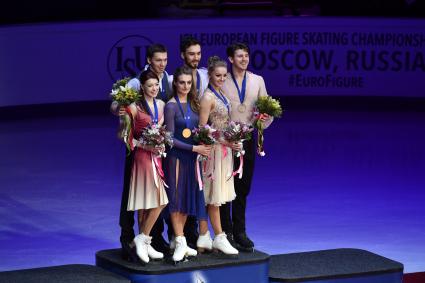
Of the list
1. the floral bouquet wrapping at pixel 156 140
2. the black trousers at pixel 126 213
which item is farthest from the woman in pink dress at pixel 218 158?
the black trousers at pixel 126 213

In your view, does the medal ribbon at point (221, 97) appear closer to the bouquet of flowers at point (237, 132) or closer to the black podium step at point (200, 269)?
the bouquet of flowers at point (237, 132)

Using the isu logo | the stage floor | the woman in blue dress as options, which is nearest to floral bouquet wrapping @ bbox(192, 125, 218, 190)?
the woman in blue dress

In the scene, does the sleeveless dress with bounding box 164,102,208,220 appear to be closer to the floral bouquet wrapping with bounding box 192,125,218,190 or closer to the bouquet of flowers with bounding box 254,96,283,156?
the floral bouquet wrapping with bounding box 192,125,218,190

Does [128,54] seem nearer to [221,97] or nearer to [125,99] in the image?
[221,97]

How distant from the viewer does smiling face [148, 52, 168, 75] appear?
7996 millimetres

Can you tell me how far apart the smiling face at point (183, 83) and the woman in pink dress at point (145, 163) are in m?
0.16

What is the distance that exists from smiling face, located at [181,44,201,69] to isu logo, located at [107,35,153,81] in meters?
8.71

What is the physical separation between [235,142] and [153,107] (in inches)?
27.4

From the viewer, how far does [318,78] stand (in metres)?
17.3

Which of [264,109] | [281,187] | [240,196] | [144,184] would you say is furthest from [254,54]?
[144,184]

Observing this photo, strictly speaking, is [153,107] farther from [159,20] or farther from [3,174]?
[159,20]

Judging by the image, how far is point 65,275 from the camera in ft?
25.7

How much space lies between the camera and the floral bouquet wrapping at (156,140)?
7680 mm

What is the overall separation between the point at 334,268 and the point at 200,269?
45.4 inches
